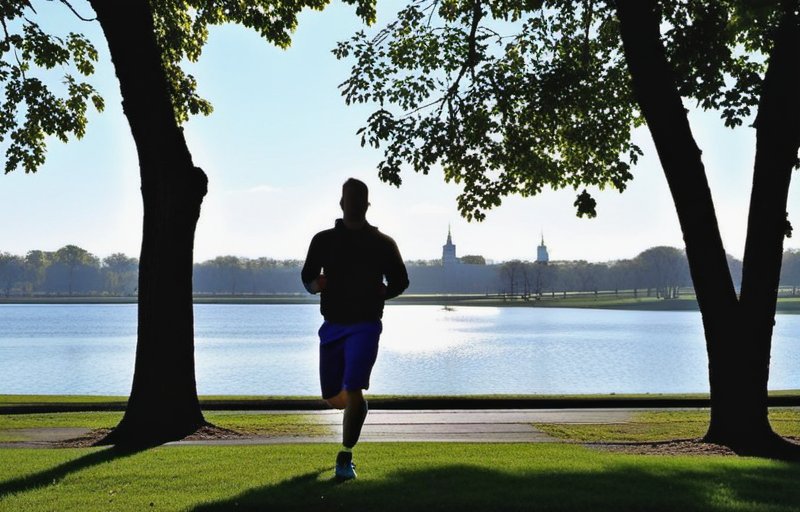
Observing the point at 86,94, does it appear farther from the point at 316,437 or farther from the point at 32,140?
the point at 316,437

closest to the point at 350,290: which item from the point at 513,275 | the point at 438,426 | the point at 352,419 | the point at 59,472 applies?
the point at 352,419

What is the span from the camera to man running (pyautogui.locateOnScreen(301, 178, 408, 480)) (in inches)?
239

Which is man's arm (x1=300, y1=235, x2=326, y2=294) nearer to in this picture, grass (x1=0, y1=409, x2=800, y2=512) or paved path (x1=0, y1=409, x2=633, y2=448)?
grass (x1=0, y1=409, x2=800, y2=512)

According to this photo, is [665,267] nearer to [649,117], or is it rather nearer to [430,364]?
[430,364]


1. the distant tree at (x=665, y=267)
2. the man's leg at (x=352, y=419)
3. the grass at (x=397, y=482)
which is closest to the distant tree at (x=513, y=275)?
the distant tree at (x=665, y=267)

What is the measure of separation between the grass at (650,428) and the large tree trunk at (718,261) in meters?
0.93

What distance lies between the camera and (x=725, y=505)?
5.35 m

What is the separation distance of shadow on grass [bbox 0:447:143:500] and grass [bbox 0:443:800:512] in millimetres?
14

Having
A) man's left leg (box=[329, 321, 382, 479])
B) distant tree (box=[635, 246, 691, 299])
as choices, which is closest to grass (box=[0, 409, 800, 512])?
man's left leg (box=[329, 321, 382, 479])

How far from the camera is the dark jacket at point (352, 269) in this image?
6070 mm

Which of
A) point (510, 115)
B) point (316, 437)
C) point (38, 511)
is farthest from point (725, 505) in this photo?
point (510, 115)

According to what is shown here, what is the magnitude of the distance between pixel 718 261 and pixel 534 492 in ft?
16.2

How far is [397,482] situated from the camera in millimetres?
6039

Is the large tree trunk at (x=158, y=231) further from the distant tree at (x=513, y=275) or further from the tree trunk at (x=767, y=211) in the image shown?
the distant tree at (x=513, y=275)
